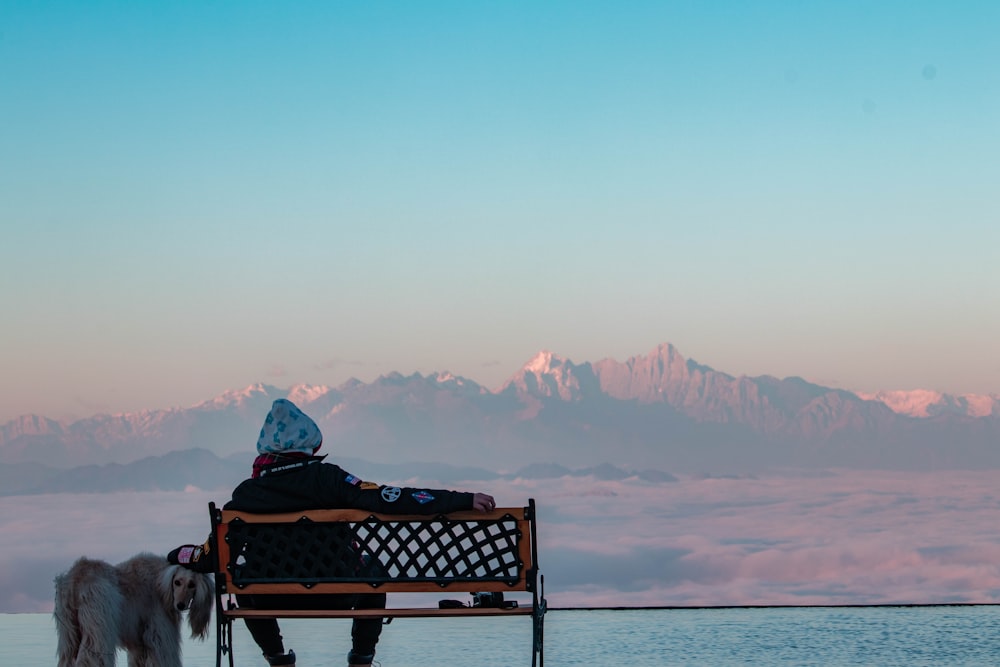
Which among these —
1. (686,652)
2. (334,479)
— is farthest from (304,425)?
(686,652)

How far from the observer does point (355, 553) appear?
5.89m

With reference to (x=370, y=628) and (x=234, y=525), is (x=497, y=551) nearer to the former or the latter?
(x=370, y=628)

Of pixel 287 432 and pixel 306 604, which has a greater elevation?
pixel 287 432

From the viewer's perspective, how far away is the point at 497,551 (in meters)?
5.84

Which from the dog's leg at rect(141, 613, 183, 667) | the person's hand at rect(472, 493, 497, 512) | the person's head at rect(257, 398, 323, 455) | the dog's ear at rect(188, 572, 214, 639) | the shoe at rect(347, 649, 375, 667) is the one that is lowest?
the shoe at rect(347, 649, 375, 667)

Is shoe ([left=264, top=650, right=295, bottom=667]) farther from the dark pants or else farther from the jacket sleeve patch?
the jacket sleeve patch

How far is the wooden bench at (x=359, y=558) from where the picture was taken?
5.80 meters

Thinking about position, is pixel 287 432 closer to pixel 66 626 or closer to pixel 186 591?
pixel 186 591

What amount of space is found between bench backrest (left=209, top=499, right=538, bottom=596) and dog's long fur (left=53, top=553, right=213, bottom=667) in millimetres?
250

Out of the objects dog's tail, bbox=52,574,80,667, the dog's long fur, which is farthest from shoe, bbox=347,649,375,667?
dog's tail, bbox=52,574,80,667

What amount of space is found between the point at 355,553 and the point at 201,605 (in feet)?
2.75

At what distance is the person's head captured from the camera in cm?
593

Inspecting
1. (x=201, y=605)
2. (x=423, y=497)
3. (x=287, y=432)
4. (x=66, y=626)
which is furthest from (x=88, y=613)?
(x=423, y=497)

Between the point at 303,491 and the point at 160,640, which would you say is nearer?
the point at 303,491
